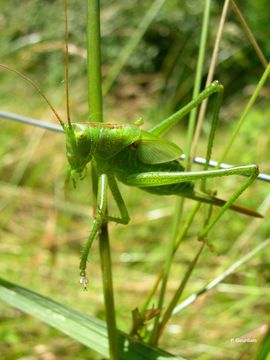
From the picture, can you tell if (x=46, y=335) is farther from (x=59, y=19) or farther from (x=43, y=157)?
(x=59, y=19)

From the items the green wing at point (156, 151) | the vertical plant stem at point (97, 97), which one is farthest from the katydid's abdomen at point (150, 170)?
the vertical plant stem at point (97, 97)

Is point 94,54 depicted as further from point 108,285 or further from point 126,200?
point 126,200

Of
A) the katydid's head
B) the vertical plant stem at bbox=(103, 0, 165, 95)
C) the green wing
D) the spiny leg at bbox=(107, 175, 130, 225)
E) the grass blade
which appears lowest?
the grass blade

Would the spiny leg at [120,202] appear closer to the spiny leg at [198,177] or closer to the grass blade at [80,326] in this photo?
the spiny leg at [198,177]

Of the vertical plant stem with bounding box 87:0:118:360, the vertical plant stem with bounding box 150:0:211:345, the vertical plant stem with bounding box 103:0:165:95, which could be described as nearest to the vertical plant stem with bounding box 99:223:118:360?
the vertical plant stem with bounding box 87:0:118:360

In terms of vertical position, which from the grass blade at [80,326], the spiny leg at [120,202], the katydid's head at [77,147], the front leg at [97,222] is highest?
the katydid's head at [77,147]

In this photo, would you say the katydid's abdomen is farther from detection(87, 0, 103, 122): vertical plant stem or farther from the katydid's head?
detection(87, 0, 103, 122): vertical plant stem

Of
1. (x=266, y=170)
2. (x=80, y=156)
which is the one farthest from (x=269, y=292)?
(x=80, y=156)

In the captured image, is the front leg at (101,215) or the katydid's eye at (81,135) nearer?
the front leg at (101,215)
